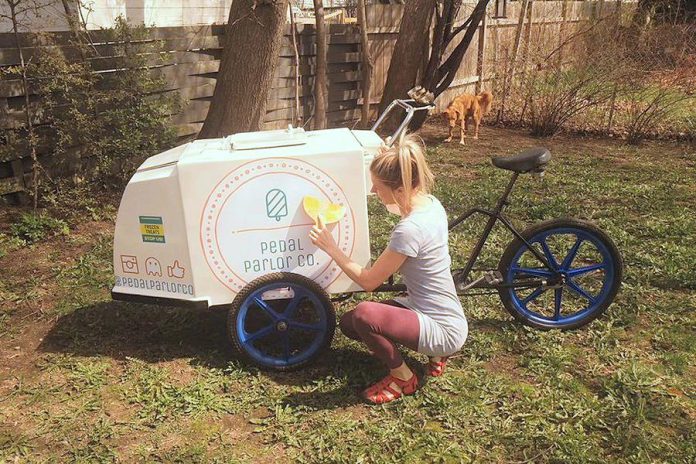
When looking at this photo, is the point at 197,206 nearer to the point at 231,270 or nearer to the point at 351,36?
the point at 231,270

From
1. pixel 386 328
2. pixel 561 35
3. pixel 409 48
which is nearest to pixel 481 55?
pixel 561 35

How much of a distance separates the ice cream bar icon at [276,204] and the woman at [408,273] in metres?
0.18

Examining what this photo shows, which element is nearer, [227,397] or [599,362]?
[227,397]

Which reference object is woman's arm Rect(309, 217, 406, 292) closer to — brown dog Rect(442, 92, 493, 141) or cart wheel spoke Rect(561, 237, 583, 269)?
cart wheel spoke Rect(561, 237, 583, 269)

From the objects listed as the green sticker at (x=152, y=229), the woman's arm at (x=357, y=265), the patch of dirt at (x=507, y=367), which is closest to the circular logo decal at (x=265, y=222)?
the woman's arm at (x=357, y=265)

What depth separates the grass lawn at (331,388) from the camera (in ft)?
8.53

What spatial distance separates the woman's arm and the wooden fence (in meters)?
3.47

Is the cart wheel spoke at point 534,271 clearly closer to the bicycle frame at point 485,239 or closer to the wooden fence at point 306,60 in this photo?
the bicycle frame at point 485,239

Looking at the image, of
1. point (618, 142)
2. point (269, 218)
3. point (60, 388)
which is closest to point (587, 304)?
point (269, 218)

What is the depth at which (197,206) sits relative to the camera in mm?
2818

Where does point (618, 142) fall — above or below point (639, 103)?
below

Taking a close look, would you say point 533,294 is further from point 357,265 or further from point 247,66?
point 247,66

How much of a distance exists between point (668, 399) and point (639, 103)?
6687 mm

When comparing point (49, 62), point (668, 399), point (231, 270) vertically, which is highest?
point (49, 62)
